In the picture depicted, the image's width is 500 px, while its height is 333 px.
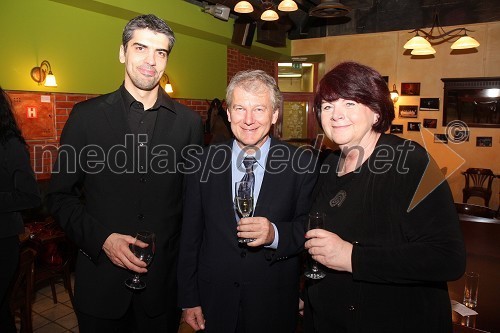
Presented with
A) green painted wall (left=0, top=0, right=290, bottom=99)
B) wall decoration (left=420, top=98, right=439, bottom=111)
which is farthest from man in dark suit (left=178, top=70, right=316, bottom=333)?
wall decoration (left=420, top=98, right=439, bottom=111)

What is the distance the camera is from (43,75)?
482cm

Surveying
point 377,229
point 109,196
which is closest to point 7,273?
point 109,196

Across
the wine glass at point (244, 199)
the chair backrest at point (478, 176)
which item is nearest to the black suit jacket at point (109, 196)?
the wine glass at point (244, 199)

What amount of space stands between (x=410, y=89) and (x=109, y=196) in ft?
27.0

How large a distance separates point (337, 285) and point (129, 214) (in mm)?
959

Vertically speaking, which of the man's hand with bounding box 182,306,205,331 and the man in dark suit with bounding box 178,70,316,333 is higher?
the man in dark suit with bounding box 178,70,316,333

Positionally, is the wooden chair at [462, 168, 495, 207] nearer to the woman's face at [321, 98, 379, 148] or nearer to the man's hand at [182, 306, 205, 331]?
the woman's face at [321, 98, 379, 148]

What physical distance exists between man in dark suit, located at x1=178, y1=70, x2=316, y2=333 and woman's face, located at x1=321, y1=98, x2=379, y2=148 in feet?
0.92

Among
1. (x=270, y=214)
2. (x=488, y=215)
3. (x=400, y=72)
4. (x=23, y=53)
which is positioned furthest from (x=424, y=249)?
(x=400, y=72)

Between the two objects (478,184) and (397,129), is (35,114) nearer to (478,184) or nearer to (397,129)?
(397,129)

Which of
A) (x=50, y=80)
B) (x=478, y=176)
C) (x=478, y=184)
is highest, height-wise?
(x=50, y=80)

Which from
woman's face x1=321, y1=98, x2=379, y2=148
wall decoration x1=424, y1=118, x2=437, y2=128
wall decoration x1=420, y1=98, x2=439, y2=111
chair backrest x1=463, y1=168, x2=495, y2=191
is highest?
wall decoration x1=420, y1=98, x2=439, y2=111

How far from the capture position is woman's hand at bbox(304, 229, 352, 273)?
1.43 m

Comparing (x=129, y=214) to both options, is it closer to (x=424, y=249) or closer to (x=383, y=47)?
(x=424, y=249)
